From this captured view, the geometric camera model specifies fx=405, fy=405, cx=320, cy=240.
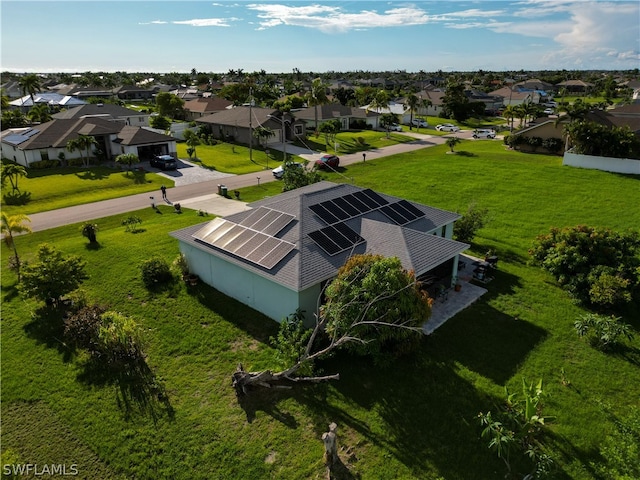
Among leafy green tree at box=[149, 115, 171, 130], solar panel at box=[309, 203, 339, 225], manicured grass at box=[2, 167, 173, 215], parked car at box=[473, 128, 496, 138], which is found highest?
leafy green tree at box=[149, 115, 171, 130]

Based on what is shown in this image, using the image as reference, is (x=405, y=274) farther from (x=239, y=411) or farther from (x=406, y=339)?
(x=239, y=411)

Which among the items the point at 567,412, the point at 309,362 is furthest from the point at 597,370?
the point at 309,362

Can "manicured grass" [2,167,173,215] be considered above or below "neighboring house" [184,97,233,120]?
Answer: below

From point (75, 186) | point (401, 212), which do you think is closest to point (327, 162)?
point (401, 212)

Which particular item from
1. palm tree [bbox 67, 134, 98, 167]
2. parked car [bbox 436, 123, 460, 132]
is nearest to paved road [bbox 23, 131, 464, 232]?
palm tree [bbox 67, 134, 98, 167]

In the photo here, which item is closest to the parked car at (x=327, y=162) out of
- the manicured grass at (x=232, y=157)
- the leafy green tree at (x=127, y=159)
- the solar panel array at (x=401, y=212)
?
the manicured grass at (x=232, y=157)

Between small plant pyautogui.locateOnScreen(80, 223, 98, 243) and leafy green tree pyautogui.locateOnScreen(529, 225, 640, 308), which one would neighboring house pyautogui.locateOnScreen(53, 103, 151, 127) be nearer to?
small plant pyautogui.locateOnScreen(80, 223, 98, 243)
